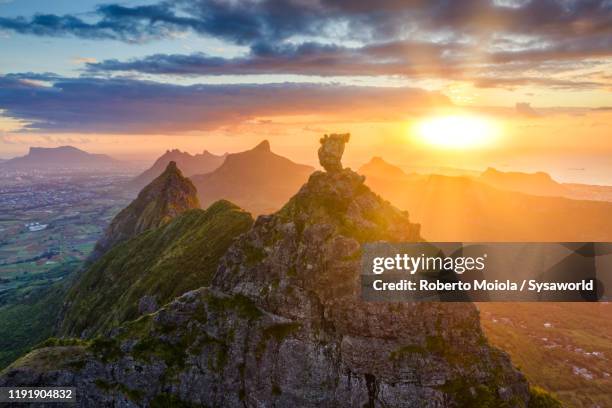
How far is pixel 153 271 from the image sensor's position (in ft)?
449

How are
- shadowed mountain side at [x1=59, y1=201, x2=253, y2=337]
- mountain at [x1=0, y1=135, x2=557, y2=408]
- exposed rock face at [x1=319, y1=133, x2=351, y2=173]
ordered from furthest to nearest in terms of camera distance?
shadowed mountain side at [x1=59, y1=201, x2=253, y2=337] < exposed rock face at [x1=319, y1=133, x2=351, y2=173] < mountain at [x1=0, y1=135, x2=557, y2=408]

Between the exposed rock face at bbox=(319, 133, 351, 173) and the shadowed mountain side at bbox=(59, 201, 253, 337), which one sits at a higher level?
the exposed rock face at bbox=(319, 133, 351, 173)

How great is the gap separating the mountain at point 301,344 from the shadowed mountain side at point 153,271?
29499 millimetres

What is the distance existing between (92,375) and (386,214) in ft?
243

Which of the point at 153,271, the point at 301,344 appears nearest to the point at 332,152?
the point at 301,344

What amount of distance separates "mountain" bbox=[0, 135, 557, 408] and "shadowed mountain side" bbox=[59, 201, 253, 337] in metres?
29.5

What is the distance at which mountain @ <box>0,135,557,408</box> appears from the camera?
254 feet

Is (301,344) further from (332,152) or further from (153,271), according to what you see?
(153,271)

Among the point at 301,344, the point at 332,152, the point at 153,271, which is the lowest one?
the point at 301,344

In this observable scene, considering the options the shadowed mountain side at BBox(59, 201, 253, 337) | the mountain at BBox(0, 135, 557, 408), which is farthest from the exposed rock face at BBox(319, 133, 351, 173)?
the shadowed mountain side at BBox(59, 201, 253, 337)

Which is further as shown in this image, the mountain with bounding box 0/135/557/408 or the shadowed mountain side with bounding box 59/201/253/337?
the shadowed mountain side with bounding box 59/201/253/337

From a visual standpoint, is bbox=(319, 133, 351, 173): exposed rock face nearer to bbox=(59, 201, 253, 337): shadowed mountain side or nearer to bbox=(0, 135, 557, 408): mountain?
bbox=(0, 135, 557, 408): mountain

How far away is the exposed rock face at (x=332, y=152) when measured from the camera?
3824 inches

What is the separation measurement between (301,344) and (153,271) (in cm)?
7668
